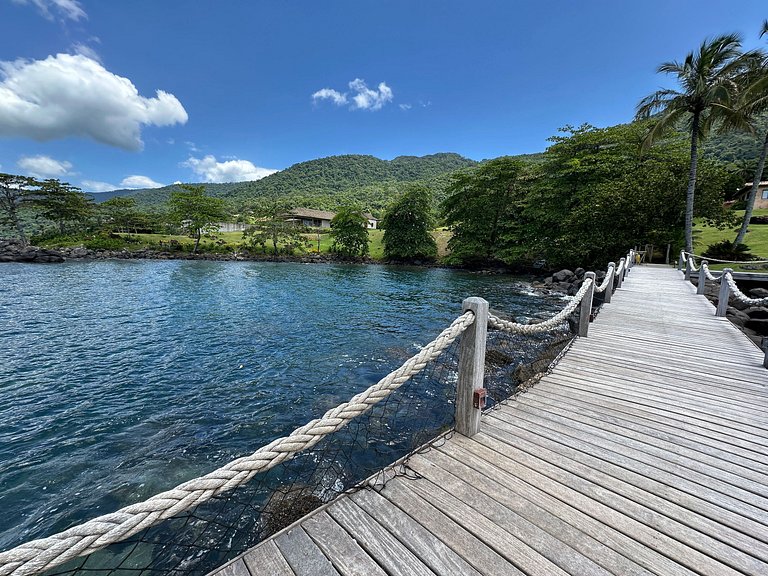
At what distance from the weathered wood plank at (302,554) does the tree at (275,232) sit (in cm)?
4088

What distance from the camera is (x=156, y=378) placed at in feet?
22.4

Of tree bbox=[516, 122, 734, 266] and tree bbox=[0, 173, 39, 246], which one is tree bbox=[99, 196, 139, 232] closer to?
tree bbox=[0, 173, 39, 246]

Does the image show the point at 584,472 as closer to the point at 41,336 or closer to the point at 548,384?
the point at 548,384

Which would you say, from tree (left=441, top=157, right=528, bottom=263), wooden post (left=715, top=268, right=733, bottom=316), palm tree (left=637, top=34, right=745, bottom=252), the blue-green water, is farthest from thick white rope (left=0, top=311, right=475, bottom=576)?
tree (left=441, top=157, right=528, bottom=263)

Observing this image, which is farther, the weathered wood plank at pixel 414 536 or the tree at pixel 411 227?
the tree at pixel 411 227

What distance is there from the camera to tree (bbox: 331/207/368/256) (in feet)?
127

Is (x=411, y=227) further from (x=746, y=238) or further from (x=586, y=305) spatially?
(x=586, y=305)

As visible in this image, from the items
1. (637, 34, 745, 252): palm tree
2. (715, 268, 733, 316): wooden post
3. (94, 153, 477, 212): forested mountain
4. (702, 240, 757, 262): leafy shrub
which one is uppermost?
(94, 153, 477, 212): forested mountain

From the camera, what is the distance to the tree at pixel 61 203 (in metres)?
39.2

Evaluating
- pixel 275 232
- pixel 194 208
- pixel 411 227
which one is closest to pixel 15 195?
pixel 194 208

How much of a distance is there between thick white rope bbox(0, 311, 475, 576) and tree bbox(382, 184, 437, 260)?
35474mm

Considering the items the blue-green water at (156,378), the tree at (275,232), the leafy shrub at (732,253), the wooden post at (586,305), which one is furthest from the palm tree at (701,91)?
the tree at (275,232)

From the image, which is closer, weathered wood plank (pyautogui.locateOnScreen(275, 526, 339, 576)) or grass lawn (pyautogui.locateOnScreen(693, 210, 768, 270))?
weathered wood plank (pyautogui.locateOnScreen(275, 526, 339, 576))

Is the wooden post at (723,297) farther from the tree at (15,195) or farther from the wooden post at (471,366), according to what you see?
the tree at (15,195)
